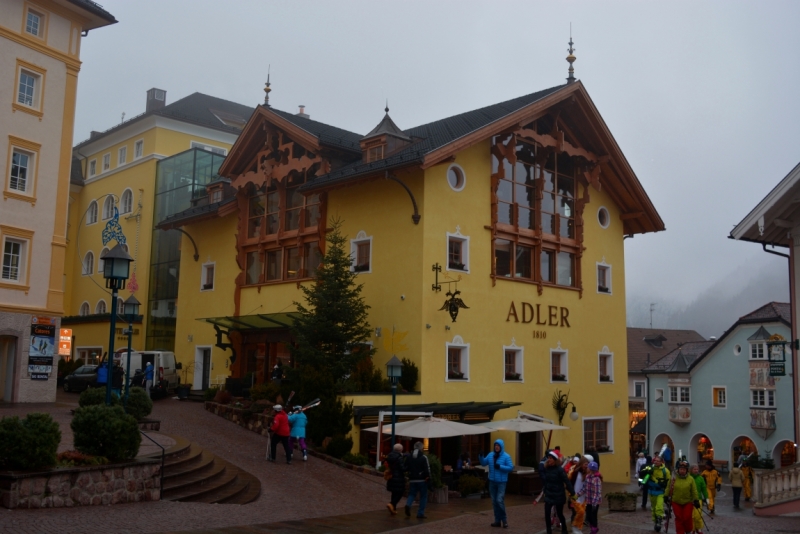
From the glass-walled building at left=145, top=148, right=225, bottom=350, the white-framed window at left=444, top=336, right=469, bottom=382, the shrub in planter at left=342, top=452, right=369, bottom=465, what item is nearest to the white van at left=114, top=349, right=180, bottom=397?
the glass-walled building at left=145, top=148, right=225, bottom=350

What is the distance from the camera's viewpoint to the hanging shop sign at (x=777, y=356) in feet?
76.8

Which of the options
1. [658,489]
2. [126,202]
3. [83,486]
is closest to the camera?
[83,486]

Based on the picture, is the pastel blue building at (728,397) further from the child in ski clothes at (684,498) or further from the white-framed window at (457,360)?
the child in ski clothes at (684,498)

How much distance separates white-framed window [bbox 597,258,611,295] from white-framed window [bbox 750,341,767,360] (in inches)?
965

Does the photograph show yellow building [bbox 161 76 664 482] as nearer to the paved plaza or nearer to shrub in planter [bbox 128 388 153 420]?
the paved plaza

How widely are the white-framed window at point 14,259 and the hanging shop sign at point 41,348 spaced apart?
1.62 m

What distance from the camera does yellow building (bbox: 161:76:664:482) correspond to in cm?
2742

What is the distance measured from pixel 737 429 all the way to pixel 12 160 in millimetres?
46434

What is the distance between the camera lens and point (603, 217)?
3484cm

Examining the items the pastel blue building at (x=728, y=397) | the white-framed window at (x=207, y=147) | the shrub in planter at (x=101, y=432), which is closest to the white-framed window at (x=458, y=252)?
the shrub in planter at (x=101, y=432)

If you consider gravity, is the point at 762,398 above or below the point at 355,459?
above

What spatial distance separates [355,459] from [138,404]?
612cm

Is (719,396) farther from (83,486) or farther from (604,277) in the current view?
(83,486)

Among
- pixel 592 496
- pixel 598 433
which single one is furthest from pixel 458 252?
pixel 592 496
